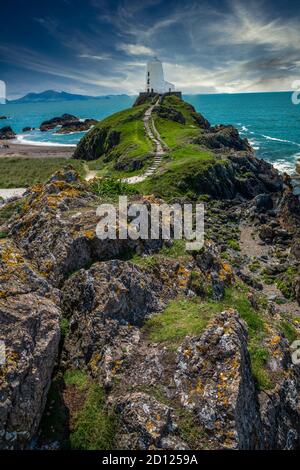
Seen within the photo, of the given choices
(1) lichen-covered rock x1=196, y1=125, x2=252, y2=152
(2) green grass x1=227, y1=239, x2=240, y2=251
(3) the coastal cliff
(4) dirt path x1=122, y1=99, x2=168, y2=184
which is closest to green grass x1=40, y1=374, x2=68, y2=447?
(3) the coastal cliff

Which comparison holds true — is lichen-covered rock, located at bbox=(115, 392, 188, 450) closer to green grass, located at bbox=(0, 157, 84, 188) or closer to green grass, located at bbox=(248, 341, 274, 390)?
green grass, located at bbox=(248, 341, 274, 390)

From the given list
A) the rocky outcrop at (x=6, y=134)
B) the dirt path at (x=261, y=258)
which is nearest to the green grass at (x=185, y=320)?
the dirt path at (x=261, y=258)

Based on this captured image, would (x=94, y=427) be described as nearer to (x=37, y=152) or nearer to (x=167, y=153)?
(x=167, y=153)

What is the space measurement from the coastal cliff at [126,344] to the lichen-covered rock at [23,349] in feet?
0.10

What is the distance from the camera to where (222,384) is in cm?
1049

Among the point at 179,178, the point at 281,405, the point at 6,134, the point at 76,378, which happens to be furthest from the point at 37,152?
the point at 281,405

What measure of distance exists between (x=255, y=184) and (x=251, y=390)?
52636mm

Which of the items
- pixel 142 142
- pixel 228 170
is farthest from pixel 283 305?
pixel 142 142

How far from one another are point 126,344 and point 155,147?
208ft

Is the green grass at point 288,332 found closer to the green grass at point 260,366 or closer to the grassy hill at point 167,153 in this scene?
the green grass at point 260,366

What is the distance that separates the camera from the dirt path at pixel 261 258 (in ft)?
95.2

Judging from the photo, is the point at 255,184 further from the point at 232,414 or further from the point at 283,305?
the point at 232,414

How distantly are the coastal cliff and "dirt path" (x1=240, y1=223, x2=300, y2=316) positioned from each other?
436 inches

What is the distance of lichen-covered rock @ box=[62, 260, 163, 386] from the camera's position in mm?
11883
